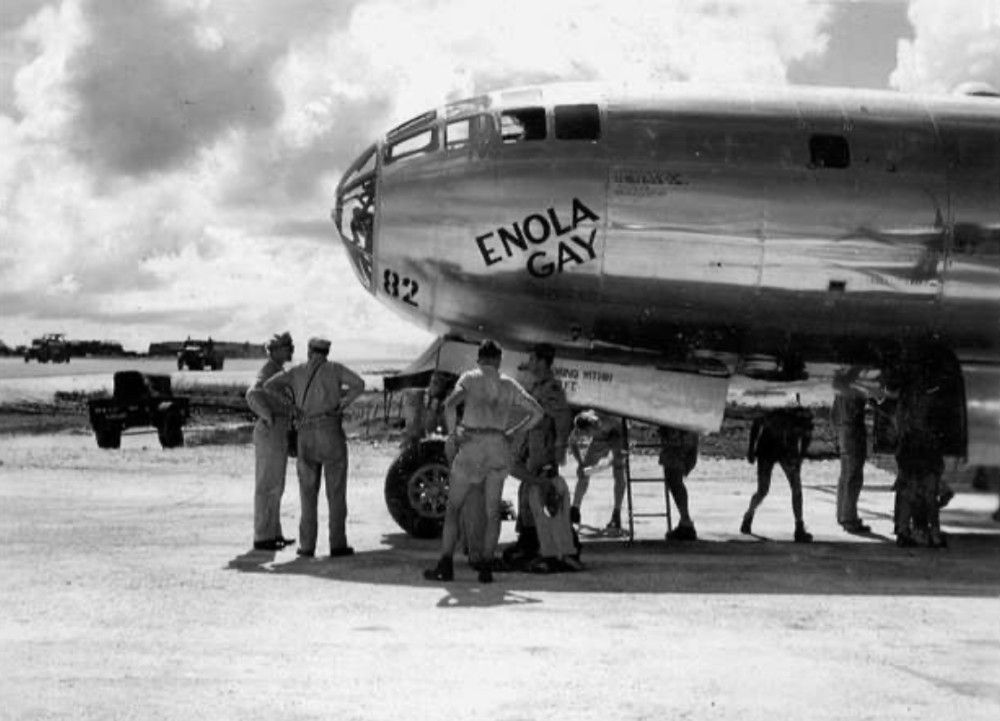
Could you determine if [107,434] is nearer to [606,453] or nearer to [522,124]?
[606,453]

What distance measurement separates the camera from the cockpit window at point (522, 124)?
12.1m

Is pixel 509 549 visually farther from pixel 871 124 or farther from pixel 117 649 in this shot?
pixel 871 124

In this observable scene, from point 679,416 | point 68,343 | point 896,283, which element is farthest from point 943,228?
point 68,343

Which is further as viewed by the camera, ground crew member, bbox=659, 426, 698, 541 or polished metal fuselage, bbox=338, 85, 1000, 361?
ground crew member, bbox=659, 426, 698, 541

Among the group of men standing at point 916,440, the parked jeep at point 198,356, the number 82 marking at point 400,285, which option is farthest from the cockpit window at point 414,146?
the parked jeep at point 198,356

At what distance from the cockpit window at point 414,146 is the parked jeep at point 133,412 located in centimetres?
1845

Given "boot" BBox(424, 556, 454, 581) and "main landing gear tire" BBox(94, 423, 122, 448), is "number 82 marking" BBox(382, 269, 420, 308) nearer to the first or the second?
"boot" BBox(424, 556, 454, 581)

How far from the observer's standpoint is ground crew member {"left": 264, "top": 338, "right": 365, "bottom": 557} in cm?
1141

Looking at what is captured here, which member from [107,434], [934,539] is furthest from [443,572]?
[107,434]

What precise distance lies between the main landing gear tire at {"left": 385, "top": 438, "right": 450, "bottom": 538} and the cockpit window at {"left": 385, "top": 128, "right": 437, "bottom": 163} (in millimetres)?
3063

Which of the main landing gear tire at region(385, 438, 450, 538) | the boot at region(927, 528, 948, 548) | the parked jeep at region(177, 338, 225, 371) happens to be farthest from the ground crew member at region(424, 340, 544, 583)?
the parked jeep at region(177, 338, 225, 371)

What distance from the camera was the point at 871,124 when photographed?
41.0 feet

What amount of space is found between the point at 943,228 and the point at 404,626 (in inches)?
296

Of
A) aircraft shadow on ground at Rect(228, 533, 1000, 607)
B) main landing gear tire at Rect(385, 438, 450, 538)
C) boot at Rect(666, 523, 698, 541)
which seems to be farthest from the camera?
boot at Rect(666, 523, 698, 541)
